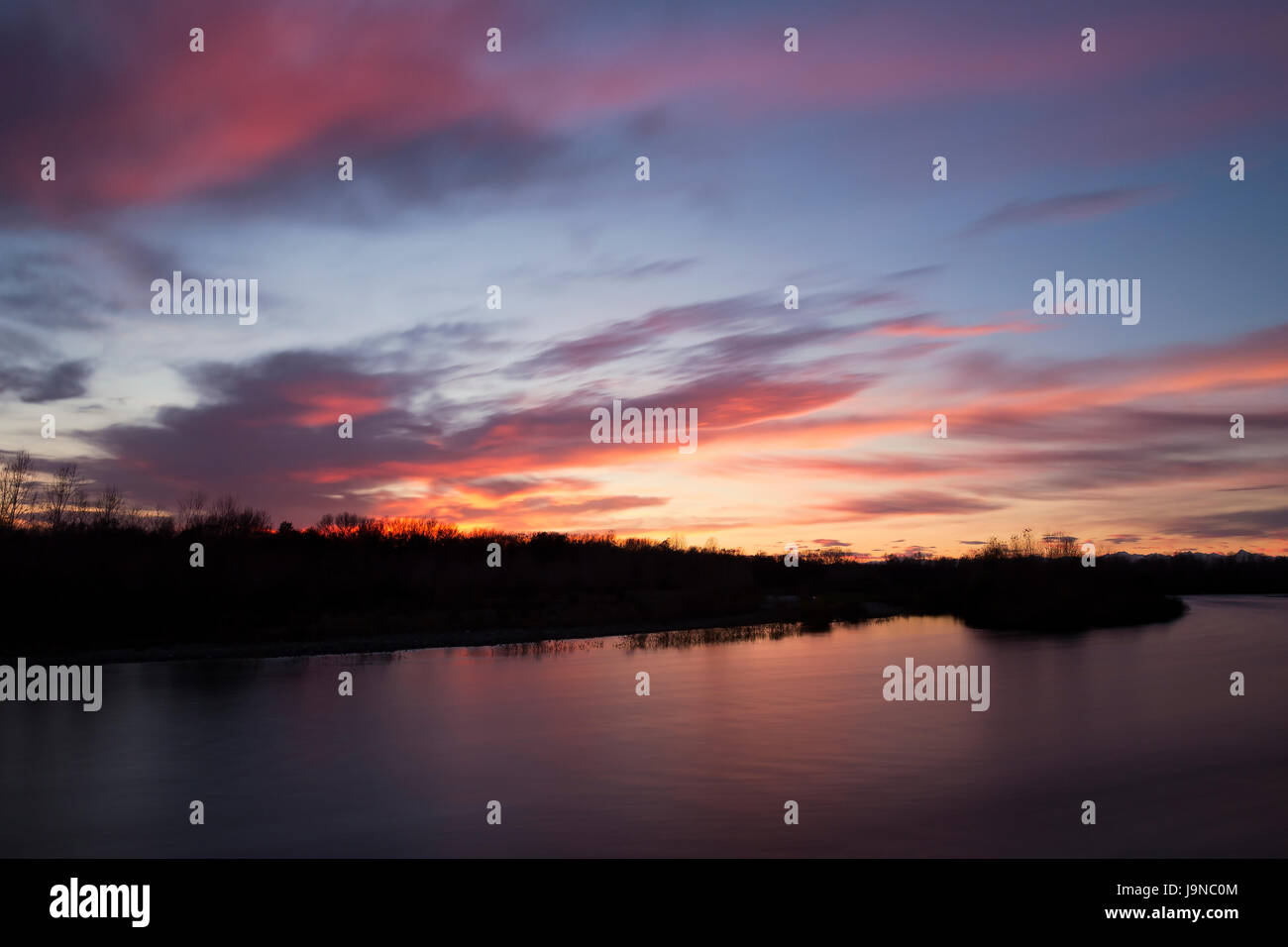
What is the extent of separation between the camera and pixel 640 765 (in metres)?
15.8

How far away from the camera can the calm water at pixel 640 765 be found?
11.7 m

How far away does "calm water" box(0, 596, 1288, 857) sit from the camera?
38.4 ft

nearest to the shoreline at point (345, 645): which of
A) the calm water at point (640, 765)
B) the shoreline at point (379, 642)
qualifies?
the shoreline at point (379, 642)

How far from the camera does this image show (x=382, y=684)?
25.2m

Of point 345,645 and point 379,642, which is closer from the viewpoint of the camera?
point 345,645

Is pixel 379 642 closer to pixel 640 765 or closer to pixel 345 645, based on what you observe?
pixel 345 645

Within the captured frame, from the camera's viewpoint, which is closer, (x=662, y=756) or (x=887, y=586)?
(x=662, y=756)

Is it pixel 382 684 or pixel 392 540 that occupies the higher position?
pixel 392 540

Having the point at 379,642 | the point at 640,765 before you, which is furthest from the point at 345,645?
the point at 640,765

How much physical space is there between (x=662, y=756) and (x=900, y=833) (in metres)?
5.36
